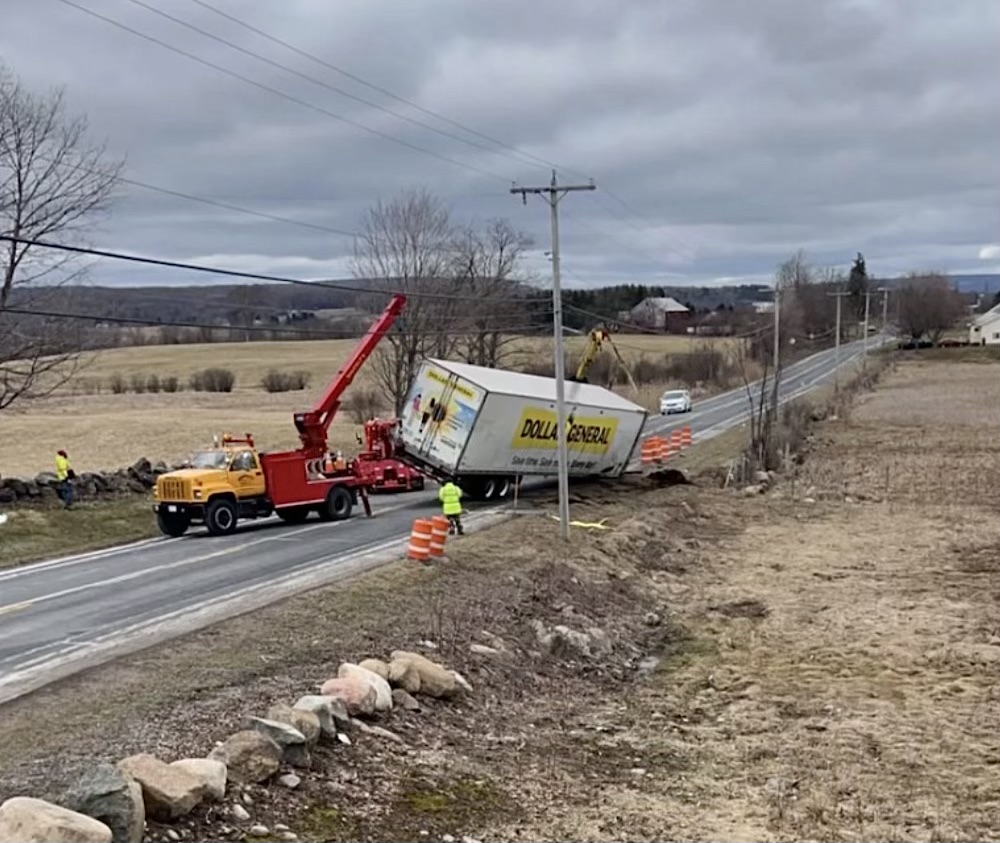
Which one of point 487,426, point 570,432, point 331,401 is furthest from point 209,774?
point 570,432

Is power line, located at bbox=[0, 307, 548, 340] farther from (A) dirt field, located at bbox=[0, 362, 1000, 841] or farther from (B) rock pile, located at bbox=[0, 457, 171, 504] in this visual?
→ (A) dirt field, located at bbox=[0, 362, 1000, 841]

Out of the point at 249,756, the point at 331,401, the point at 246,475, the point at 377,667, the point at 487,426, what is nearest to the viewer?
the point at 249,756

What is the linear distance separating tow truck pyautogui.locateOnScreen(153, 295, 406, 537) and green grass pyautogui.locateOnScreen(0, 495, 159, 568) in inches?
44.1

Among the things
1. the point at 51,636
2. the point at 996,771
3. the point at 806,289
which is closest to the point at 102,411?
the point at 51,636

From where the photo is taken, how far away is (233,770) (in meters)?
9.64

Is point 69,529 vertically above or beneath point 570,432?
beneath

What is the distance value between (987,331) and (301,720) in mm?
165936

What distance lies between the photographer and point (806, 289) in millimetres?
140750

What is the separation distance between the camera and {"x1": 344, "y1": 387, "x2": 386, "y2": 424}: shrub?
209 feet

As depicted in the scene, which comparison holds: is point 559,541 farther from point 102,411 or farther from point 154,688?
point 102,411

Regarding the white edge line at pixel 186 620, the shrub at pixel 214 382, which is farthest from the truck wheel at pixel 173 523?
the shrub at pixel 214 382

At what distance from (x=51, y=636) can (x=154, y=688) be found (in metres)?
4.56

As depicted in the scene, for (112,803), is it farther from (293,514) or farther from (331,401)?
(331,401)

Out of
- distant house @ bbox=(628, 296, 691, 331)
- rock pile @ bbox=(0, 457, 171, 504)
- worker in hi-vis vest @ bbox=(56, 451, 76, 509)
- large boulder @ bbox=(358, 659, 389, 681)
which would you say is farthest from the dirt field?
distant house @ bbox=(628, 296, 691, 331)
